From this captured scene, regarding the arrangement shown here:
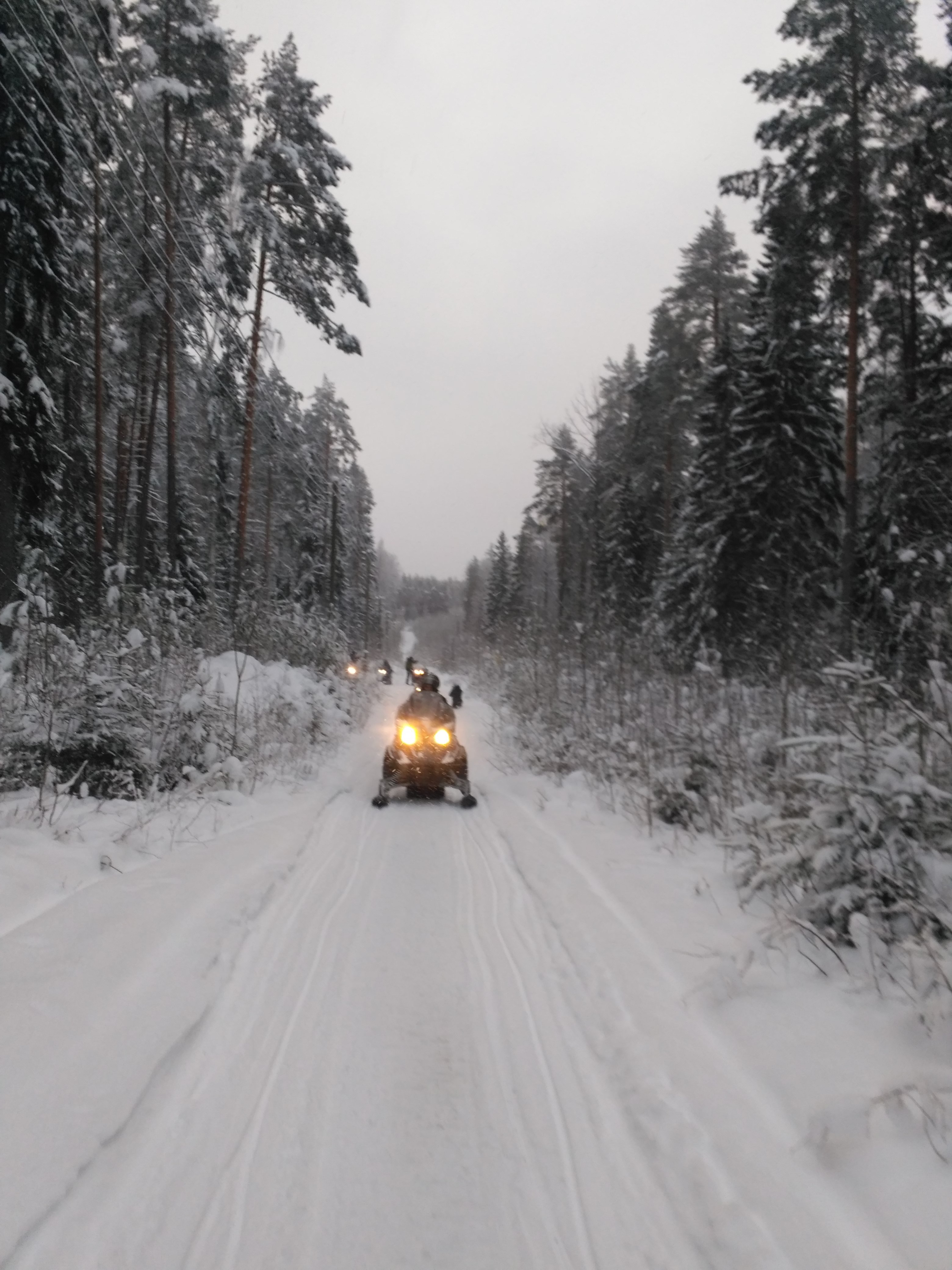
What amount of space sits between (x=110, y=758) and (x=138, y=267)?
13412mm

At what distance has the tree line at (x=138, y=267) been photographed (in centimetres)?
866

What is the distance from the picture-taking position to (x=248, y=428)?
14.6 meters

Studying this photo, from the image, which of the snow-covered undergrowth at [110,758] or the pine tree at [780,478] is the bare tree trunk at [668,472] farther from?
the snow-covered undergrowth at [110,758]

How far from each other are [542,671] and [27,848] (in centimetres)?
1125

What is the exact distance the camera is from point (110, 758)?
680 centimetres

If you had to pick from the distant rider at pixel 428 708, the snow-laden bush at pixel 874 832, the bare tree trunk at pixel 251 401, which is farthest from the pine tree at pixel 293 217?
the snow-laden bush at pixel 874 832

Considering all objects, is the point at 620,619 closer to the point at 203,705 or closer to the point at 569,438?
the point at 203,705

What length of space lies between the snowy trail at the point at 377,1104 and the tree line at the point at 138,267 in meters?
4.53

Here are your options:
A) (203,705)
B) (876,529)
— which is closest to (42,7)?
(203,705)

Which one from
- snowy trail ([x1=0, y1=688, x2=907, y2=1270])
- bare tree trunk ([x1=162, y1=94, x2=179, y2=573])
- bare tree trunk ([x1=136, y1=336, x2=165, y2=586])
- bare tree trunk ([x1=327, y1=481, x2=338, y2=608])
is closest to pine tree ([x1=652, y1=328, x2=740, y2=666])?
snowy trail ([x1=0, y1=688, x2=907, y2=1270])

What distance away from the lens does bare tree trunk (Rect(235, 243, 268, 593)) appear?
46.6 ft

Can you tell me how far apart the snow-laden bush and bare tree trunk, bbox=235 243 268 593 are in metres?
12.7

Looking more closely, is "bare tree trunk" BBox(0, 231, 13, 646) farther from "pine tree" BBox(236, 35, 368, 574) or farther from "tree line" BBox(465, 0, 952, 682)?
"tree line" BBox(465, 0, 952, 682)

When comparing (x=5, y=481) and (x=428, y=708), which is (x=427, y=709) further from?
(x=5, y=481)
